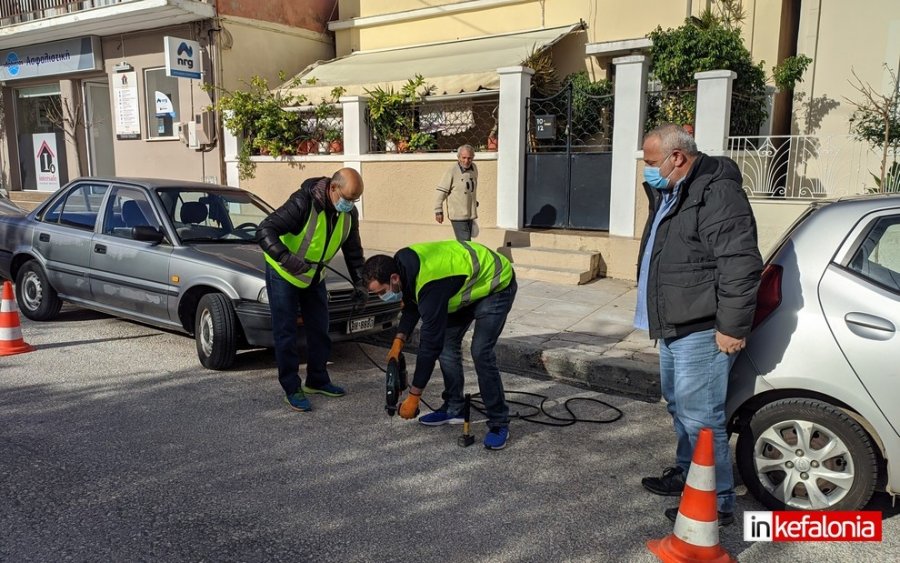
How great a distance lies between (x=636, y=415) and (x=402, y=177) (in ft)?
23.5

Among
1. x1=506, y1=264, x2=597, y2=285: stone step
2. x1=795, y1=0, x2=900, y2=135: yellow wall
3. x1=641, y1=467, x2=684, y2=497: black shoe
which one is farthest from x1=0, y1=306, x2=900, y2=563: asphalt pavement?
x1=795, y1=0, x2=900, y2=135: yellow wall

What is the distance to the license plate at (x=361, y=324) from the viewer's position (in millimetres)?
5811

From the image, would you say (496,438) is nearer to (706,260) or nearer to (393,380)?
(393,380)

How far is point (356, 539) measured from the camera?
3262 millimetres

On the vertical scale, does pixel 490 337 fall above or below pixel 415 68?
below

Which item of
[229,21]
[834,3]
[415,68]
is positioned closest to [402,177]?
[415,68]

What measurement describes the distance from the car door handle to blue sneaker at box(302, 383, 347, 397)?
3.40 m

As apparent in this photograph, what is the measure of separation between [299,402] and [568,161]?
20.7 feet

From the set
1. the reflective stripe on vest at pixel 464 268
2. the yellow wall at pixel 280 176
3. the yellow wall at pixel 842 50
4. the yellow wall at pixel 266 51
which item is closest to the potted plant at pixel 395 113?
the yellow wall at pixel 280 176

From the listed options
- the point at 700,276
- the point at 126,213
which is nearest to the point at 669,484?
the point at 700,276

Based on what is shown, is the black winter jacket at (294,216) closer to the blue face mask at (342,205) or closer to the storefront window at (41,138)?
the blue face mask at (342,205)

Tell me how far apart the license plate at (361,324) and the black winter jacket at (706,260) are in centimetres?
293

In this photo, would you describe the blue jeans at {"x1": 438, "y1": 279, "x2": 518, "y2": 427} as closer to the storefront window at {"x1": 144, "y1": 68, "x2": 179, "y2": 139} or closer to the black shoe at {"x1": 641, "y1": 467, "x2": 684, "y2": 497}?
the black shoe at {"x1": 641, "y1": 467, "x2": 684, "y2": 497}

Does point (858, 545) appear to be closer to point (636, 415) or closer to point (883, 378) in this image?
point (883, 378)
